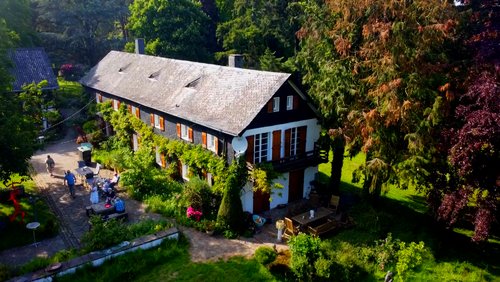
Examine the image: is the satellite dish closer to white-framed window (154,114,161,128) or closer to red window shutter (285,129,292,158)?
red window shutter (285,129,292,158)

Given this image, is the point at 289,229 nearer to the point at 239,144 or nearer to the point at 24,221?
the point at 239,144

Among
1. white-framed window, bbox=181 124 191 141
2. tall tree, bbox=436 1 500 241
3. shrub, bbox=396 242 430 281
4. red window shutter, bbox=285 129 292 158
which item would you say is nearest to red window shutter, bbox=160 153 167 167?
white-framed window, bbox=181 124 191 141

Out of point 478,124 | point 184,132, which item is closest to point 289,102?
point 184,132

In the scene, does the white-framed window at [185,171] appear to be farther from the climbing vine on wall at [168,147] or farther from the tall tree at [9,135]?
the tall tree at [9,135]

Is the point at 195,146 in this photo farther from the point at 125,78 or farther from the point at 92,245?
the point at 125,78

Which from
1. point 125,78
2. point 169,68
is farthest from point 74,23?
point 169,68
